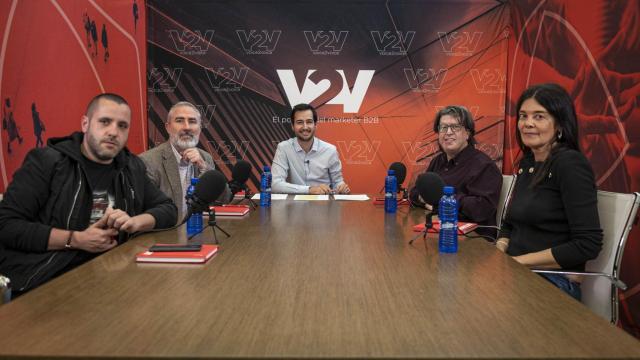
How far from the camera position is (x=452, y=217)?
1.81 m

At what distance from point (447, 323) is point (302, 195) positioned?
2705 mm

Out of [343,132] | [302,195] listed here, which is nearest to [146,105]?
[343,132]

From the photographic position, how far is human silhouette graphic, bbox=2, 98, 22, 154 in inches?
104

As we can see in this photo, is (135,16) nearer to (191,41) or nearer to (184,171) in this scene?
(191,41)

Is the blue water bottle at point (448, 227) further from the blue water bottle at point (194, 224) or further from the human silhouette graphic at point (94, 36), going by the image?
the human silhouette graphic at point (94, 36)

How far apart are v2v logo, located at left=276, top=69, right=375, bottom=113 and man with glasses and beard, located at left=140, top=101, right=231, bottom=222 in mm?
2031

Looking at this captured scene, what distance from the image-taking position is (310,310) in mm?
1127

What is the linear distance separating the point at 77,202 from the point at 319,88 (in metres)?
3.72

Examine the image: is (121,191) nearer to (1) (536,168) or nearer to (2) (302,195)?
(2) (302,195)

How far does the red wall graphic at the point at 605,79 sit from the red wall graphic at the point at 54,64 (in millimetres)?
3762

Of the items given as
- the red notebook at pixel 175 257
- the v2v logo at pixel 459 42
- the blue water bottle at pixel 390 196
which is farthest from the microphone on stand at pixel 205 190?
the v2v logo at pixel 459 42

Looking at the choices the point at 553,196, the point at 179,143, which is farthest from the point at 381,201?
the point at 179,143

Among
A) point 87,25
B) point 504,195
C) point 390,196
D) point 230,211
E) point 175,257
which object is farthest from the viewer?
point 87,25

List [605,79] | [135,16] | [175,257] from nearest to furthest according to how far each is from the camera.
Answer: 1. [175,257]
2. [605,79]
3. [135,16]
